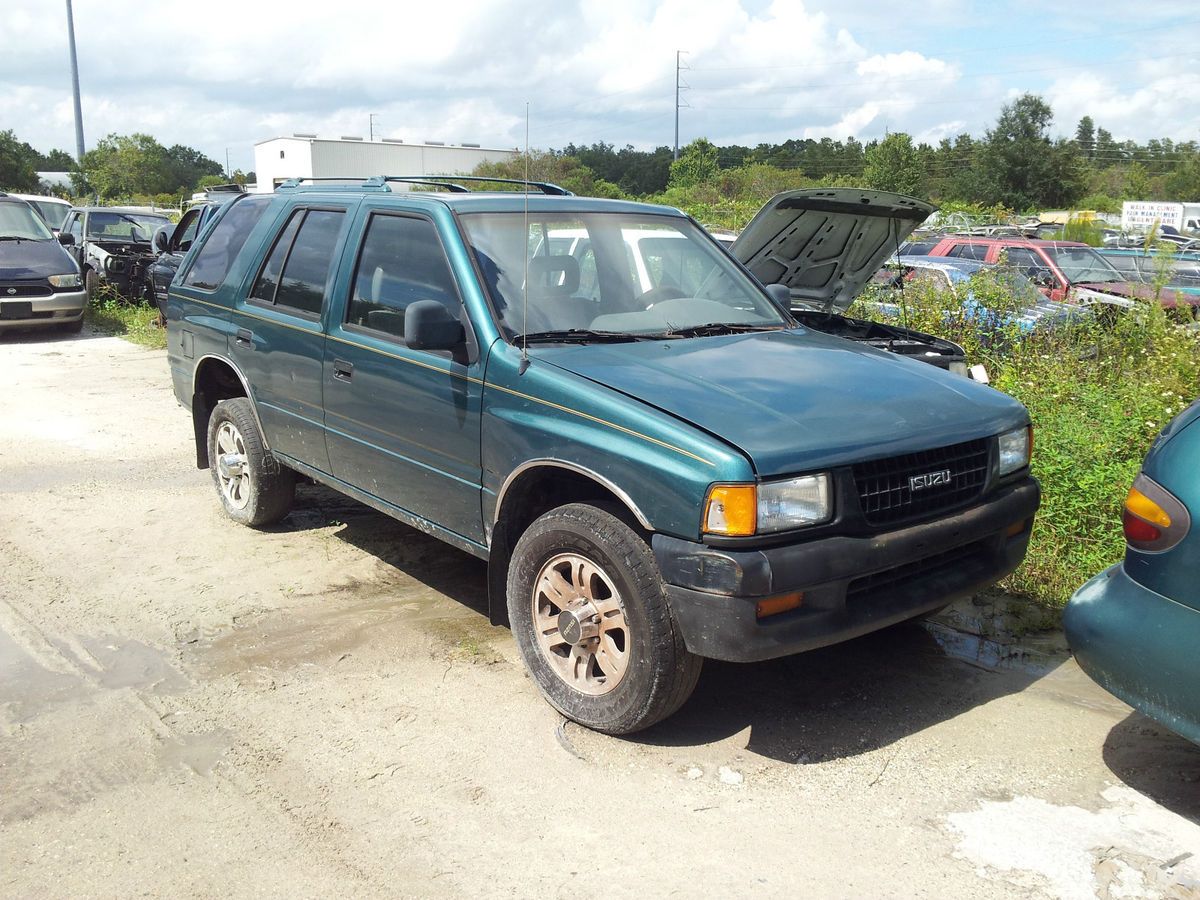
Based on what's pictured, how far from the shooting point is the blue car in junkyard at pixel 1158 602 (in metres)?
2.96

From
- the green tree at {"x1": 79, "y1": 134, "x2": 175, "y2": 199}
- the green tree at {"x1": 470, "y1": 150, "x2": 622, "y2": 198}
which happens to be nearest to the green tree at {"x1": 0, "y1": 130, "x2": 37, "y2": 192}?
the green tree at {"x1": 79, "y1": 134, "x2": 175, "y2": 199}

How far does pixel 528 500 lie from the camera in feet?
13.4

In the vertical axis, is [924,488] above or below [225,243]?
below

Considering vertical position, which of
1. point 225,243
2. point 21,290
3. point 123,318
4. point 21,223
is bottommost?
point 123,318

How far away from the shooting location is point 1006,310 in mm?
8727

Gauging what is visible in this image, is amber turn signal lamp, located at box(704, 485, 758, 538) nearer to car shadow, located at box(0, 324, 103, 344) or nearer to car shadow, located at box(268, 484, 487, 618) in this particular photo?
car shadow, located at box(268, 484, 487, 618)

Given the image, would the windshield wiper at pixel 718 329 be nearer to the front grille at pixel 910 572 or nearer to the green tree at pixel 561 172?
the front grille at pixel 910 572

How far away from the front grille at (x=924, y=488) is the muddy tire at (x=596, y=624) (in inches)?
30.4

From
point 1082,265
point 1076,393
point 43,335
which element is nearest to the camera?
point 1076,393

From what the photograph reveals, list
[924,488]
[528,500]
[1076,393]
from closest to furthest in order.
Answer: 1. [924,488]
2. [528,500]
3. [1076,393]

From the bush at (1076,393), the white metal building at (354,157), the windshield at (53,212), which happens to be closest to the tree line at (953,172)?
the white metal building at (354,157)

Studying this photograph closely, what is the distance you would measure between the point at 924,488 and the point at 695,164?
187 feet

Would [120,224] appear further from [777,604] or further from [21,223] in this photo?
[777,604]

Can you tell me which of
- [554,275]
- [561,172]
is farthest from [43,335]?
[561,172]
